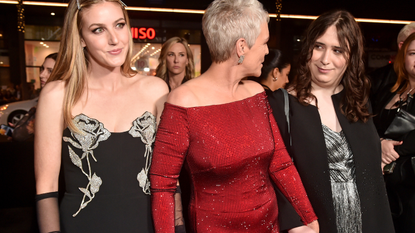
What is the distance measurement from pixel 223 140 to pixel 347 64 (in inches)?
38.4

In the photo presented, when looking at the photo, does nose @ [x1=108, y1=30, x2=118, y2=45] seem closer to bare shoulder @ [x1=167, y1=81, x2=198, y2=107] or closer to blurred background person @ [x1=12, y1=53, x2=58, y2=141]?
bare shoulder @ [x1=167, y1=81, x2=198, y2=107]

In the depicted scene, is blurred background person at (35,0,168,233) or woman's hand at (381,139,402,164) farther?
A: woman's hand at (381,139,402,164)

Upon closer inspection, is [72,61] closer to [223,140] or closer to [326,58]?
[223,140]

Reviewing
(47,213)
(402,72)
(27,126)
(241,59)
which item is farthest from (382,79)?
(27,126)

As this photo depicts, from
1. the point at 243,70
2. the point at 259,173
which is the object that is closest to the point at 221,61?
the point at 243,70

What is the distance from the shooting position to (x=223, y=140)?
51.4 inches

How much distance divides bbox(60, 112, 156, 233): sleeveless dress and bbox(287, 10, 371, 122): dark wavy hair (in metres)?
1.00

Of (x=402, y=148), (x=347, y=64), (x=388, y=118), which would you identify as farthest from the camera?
(x=388, y=118)

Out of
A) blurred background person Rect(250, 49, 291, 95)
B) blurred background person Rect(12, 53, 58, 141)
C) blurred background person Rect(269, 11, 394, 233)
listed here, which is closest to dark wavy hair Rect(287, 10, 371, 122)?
blurred background person Rect(269, 11, 394, 233)

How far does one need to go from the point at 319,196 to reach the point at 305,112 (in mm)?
461

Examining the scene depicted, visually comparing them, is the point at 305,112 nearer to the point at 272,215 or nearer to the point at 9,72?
the point at 272,215

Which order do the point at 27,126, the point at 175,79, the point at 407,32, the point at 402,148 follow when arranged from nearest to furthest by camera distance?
the point at 402,148 → the point at 27,126 → the point at 407,32 → the point at 175,79

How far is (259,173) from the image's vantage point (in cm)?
142

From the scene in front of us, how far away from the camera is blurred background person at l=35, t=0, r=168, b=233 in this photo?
1.35m
